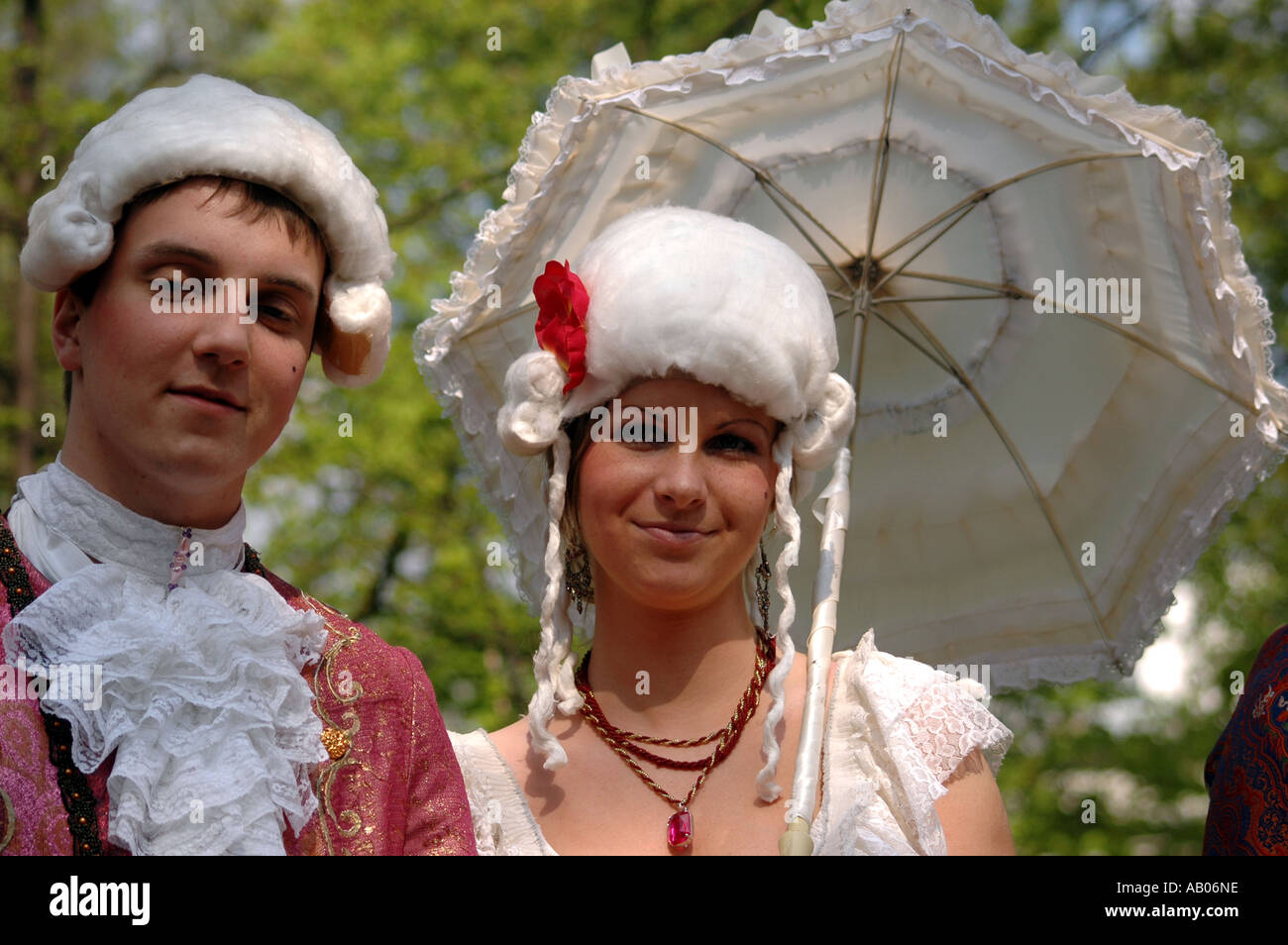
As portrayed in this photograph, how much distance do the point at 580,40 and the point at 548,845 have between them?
743 cm

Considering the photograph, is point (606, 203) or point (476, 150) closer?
point (606, 203)

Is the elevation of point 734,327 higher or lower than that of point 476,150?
lower

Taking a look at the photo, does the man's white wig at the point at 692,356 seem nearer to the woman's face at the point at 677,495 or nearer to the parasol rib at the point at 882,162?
the woman's face at the point at 677,495

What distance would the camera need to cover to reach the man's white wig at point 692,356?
270 cm

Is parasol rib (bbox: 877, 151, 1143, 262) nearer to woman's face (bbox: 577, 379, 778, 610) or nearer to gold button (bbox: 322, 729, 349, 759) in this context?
woman's face (bbox: 577, 379, 778, 610)

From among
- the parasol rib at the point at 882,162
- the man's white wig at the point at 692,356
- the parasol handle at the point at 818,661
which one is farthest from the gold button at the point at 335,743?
the parasol rib at the point at 882,162

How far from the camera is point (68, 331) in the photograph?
2.30 m

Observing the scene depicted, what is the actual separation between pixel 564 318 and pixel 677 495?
0.43 meters

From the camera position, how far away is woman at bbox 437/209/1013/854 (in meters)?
2.69

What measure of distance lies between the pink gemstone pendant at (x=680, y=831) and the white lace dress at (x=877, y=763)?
226 millimetres

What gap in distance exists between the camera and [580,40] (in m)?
9.30

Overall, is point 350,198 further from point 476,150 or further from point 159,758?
point 476,150

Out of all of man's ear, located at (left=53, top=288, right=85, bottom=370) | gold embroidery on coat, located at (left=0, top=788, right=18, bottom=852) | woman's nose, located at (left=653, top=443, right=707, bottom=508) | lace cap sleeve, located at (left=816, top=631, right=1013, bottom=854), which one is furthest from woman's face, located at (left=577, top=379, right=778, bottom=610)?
gold embroidery on coat, located at (left=0, top=788, right=18, bottom=852)
